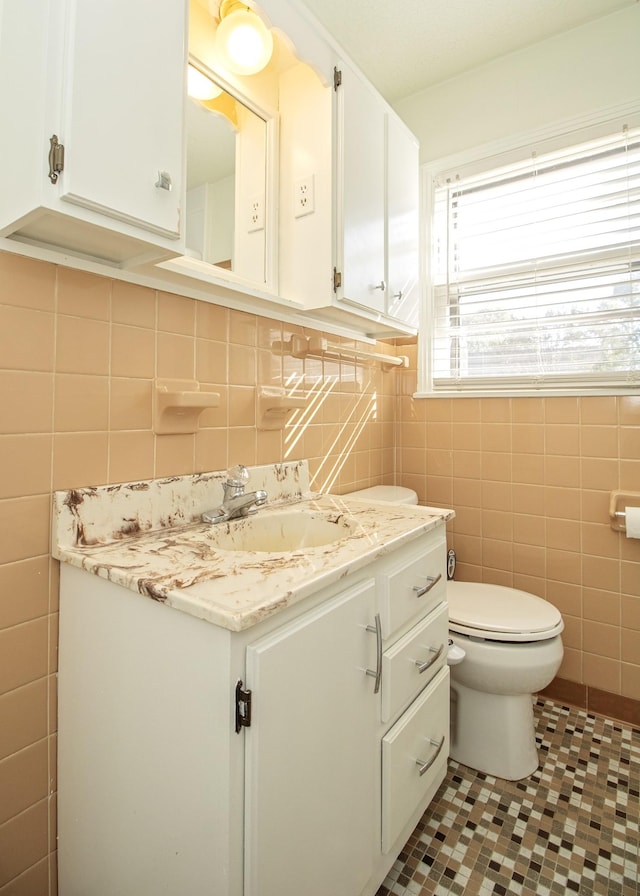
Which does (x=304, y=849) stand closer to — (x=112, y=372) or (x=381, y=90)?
(x=112, y=372)

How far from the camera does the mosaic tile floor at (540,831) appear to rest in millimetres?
1072

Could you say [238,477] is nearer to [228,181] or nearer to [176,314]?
[176,314]

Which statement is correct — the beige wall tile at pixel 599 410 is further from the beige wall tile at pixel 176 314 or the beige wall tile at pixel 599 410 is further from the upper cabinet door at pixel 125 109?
the upper cabinet door at pixel 125 109

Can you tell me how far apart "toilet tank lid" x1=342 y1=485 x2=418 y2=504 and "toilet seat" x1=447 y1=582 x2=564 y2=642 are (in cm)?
39

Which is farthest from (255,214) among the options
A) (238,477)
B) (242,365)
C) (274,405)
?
(238,477)

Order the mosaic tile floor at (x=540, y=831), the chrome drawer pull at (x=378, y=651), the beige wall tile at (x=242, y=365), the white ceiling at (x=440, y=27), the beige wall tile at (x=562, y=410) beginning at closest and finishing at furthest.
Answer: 1. the chrome drawer pull at (x=378, y=651)
2. the mosaic tile floor at (x=540, y=831)
3. the beige wall tile at (x=242, y=365)
4. the white ceiling at (x=440, y=27)
5. the beige wall tile at (x=562, y=410)

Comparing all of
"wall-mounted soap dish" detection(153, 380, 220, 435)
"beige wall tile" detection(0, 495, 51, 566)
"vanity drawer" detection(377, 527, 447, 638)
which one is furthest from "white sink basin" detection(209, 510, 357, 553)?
"beige wall tile" detection(0, 495, 51, 566)

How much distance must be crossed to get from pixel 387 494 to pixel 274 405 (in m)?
0.74

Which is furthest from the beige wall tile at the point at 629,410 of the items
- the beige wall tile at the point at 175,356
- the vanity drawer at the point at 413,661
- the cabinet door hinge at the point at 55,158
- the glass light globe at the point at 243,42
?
the cabinet door hinge at the point at 55,158

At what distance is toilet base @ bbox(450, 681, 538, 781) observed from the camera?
4.61ft

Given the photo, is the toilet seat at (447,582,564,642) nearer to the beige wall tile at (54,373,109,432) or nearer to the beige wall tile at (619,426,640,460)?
the beige wall tile at (619,426,640,460)

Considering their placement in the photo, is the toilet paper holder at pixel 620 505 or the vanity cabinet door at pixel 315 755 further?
the toilet paper holder at pixel 620 505

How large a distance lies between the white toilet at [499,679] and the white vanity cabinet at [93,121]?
135 centimetres

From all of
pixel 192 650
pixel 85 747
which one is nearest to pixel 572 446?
pixel 192 650
